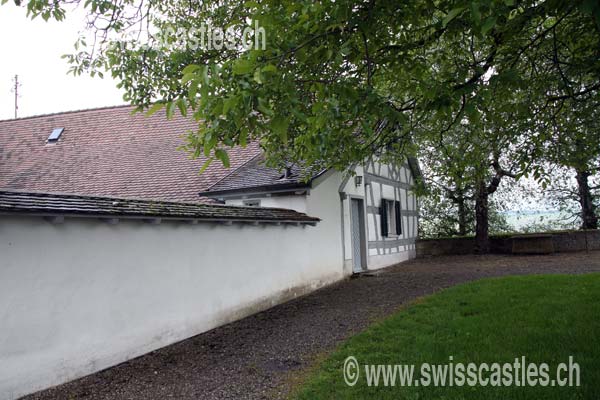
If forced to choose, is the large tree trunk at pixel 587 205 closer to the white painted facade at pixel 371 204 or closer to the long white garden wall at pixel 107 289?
the white painted facade at pixel 371 204

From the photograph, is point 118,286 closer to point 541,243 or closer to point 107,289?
point 107,289

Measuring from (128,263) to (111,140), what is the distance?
1004 cm

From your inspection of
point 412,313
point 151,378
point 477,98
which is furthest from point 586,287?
point 151,378

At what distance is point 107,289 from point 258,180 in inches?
209

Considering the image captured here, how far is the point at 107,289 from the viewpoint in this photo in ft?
15.0

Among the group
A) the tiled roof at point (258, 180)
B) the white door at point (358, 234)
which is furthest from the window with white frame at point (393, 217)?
the tiled roof at point (258, 180)

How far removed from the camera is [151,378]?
4156 mm

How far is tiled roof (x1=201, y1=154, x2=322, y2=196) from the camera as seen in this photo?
29.7 feet

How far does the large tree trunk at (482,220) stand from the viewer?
50.7ft

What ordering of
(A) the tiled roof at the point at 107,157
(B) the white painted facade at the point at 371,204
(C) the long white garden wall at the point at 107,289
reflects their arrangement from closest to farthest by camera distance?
(C) the long white garden wall at the point at 107,289 < (B) the white painted facade at the point at 371,204 < (A) the tiled roof at the point at 107,157

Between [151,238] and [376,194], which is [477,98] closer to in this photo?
[151,238]

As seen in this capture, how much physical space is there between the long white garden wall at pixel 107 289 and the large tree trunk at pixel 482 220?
429 inches

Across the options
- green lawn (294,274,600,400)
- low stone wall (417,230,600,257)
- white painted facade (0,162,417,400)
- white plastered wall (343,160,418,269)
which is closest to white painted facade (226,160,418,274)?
white plastered wall (343,160,418,269)

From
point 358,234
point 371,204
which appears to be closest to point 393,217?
point 371,204
